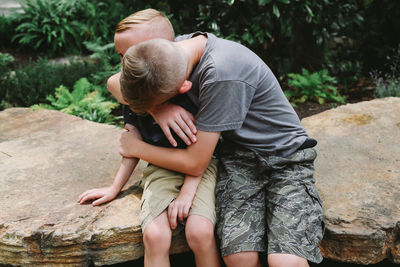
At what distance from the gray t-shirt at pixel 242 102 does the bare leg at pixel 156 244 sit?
59cm

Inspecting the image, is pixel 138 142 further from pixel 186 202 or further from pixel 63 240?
pixel 63 240

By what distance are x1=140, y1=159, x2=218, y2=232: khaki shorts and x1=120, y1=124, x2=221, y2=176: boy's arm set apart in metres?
0.10

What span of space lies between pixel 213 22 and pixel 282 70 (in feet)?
4.29

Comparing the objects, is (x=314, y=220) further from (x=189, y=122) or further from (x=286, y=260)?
(x=189, y=122)

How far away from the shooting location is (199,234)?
2086 mm

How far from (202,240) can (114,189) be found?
28.8 inches

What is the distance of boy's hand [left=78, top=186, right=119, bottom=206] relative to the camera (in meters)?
2.50

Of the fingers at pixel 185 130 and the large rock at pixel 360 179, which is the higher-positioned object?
the fingers at pixel 185 130

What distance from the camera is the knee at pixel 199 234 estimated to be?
6.86 ft

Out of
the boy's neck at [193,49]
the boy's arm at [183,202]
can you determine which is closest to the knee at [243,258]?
the boy's arm at [183,202]

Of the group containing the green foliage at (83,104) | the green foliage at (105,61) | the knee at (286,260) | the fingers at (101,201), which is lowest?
the green foliage at (83,104)

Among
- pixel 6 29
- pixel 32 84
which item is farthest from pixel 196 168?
pixel 6 29

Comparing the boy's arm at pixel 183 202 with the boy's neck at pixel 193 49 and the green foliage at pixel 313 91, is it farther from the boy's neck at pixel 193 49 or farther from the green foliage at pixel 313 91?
the green foliage at pixel 313 91

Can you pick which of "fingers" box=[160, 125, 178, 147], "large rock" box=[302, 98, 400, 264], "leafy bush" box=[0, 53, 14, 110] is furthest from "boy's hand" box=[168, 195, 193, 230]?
"leafy bush" box=[0, 53, 14, 110]
